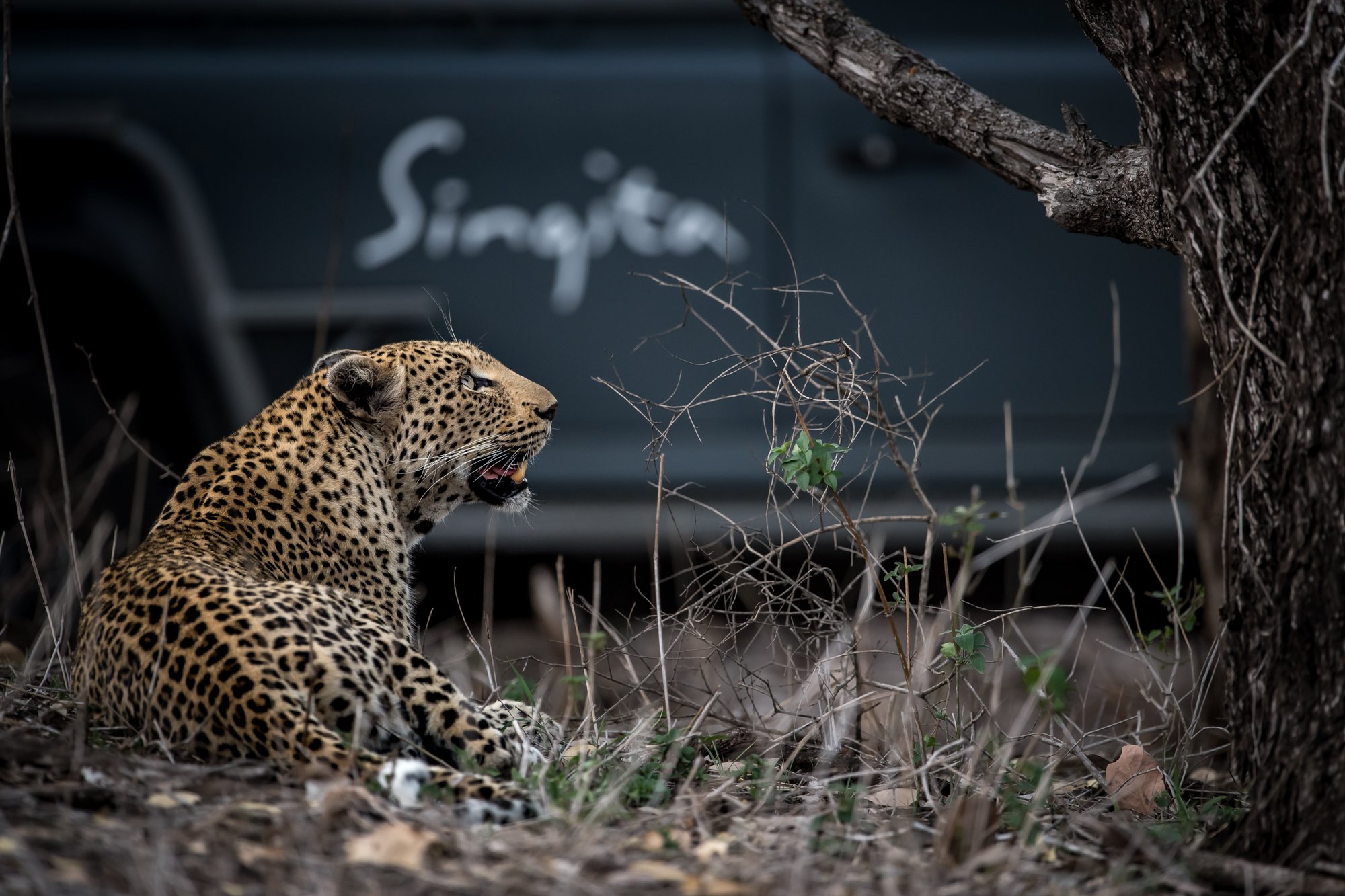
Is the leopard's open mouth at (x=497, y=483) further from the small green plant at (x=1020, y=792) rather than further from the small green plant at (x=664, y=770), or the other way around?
the small green plant at (x=1020, y=792)

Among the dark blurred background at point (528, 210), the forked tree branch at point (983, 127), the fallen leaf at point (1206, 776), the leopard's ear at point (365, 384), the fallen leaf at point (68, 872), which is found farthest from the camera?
the dark blurred background at point (528, 210)

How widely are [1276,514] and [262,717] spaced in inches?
73.7

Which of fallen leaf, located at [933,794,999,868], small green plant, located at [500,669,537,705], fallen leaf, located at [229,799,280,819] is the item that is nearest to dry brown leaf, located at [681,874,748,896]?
fallen leaf, located at [933,794,999,868]

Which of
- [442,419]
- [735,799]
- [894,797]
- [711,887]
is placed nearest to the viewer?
[711,887]

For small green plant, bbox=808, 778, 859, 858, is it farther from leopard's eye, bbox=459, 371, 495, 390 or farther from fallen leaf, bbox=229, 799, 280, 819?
leopard's eye, bbox=459, 371, 495, 390

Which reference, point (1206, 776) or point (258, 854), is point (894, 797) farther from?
point (258, 854)

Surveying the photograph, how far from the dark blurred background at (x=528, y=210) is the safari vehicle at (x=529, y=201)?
0.04 ft

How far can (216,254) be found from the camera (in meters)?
5.72

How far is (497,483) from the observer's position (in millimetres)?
3713

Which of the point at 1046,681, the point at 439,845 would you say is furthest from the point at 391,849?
the point at 1046,681

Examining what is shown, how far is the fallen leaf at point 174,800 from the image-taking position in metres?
2.36

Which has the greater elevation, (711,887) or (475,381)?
(475,381)

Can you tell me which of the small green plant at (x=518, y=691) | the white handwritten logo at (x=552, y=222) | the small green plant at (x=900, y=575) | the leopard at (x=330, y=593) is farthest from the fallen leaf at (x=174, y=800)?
the white handwritten logo at (x=552, y=222)

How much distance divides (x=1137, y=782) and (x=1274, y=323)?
1155 millimetres
